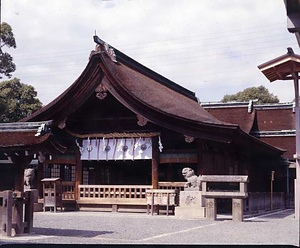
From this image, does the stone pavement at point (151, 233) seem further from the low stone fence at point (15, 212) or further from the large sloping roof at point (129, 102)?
the large sloping roof at point (129, 102)

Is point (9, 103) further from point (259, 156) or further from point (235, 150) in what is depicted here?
point (259, 156)

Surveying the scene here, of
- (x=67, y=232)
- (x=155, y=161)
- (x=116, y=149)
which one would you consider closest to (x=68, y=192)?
(x=116, y=149)

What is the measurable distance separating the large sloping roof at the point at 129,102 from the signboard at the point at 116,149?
0.79 meters

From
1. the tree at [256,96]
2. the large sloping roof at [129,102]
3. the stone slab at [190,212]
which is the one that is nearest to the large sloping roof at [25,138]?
the stone slab at [190,212]

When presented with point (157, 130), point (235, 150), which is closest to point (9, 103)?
point (157, 130)

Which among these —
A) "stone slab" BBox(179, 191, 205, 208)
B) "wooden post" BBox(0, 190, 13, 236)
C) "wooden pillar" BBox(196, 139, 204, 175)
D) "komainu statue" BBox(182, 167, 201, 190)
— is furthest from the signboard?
"wooden post" BBox(0, 190, 13, 236)

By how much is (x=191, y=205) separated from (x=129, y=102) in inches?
128

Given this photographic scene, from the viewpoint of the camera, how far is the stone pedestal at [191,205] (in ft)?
36.2

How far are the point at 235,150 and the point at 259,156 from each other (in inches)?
133

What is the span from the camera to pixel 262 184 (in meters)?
19.6

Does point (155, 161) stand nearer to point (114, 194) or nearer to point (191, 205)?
point (114, 194)

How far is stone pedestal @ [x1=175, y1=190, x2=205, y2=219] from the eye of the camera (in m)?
11.0

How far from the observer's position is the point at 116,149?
13531 millimetres

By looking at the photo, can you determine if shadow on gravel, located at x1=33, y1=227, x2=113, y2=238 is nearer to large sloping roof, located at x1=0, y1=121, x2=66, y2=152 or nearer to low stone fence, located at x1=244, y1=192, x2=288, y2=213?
large sloping roof, located at x1=0, y1=121, x2=66, y2=152
